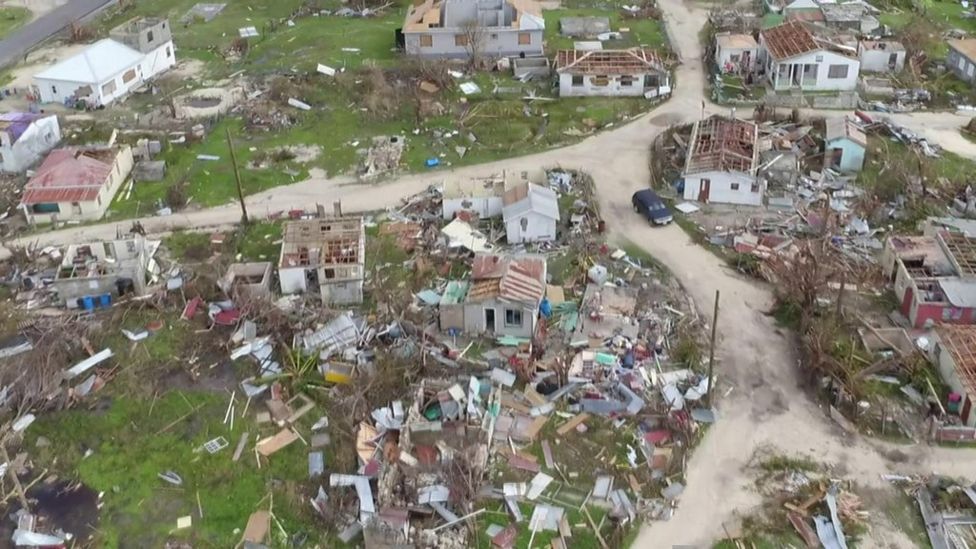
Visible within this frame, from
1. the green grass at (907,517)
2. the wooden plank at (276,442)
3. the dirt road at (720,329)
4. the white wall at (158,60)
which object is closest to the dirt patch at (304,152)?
the dirt road at (720,329)

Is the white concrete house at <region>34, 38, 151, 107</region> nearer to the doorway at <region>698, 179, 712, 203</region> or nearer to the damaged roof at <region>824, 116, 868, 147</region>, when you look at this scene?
the doorway at <region>698, 179, 712, 203</region>

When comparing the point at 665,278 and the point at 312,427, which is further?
the point at 665,278

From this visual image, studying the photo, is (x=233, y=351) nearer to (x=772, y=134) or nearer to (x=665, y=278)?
(x=665, y=278)

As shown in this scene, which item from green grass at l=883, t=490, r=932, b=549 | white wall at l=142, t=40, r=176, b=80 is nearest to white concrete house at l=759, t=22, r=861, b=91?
green grass at l=883, t=490, r=932, b=549

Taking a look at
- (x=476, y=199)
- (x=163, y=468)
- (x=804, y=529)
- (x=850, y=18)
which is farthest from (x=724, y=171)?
(x=163, y=468)

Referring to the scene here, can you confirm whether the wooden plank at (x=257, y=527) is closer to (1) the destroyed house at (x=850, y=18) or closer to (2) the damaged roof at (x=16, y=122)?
(2) the damaged roof at (x=16, y=122)

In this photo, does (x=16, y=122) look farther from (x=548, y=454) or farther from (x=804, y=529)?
(x=804, y=529)

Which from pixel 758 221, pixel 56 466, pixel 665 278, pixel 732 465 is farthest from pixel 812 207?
pixel 56 466
